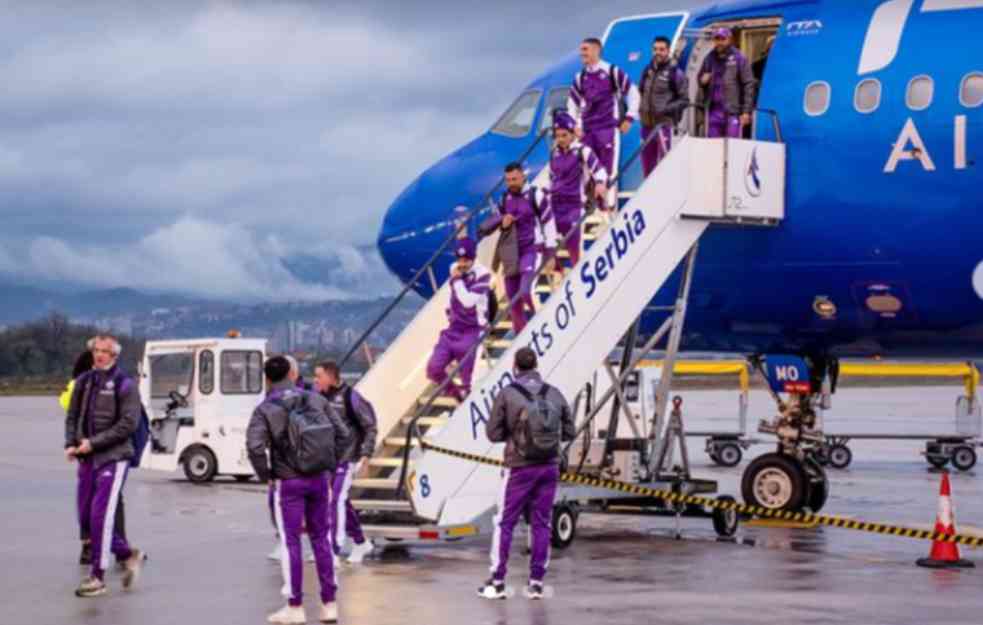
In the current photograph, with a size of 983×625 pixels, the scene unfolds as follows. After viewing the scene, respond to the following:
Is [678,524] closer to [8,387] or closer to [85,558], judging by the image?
[85,558]

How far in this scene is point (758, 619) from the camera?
14.3 m

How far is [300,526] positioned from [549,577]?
3570 millimetres

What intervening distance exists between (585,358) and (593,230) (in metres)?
2.15

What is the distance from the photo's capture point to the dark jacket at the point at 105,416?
15.9 metres

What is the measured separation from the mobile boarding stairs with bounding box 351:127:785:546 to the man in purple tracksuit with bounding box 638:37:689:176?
0.42 metres

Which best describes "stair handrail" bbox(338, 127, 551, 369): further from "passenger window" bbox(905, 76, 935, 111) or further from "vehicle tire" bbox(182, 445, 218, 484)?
"vehicle tire" bbox(182, 445, 218, 484)

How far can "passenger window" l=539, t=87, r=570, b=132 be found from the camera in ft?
76.8

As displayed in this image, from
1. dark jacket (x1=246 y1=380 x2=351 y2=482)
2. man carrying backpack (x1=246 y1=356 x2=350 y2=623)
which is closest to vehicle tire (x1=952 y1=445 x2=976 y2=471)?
man carrying backpack (x1=246 y1=356 x2=350 y2=623)

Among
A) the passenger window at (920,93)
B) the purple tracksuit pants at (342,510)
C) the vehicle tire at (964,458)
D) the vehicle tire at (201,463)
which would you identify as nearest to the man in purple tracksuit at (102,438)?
the purple tracksuit pants at (342,510)

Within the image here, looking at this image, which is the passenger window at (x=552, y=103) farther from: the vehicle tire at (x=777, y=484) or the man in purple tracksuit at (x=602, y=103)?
the vehicle tire at (x=777, y=484)

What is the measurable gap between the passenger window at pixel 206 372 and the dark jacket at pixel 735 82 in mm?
13321

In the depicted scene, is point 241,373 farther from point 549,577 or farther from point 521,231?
point 549,577

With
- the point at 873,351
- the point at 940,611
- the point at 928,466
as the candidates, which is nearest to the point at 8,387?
the point at 928,466

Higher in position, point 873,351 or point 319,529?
point 873,351
